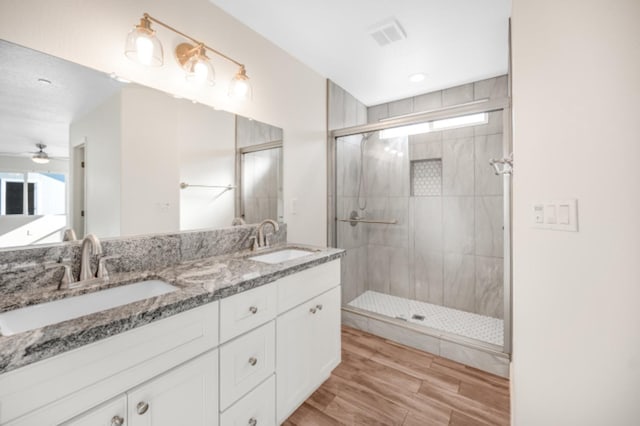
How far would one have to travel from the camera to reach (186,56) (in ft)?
4.87

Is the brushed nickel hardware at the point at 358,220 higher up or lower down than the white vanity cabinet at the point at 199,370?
higher up

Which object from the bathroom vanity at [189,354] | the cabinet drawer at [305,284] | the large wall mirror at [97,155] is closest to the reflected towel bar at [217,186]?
the large wall mirror at [97,155]

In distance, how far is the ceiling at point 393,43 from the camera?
5.55 ft

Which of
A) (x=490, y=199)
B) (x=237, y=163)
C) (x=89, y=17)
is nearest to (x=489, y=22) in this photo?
(x=490, y=199)

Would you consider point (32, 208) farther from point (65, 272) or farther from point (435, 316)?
point (435, 316)

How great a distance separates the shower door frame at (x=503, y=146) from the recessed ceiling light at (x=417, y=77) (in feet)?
1.79

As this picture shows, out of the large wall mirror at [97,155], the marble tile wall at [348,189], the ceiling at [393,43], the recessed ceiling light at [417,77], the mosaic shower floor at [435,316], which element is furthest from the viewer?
the marble tile wall at [348,189]

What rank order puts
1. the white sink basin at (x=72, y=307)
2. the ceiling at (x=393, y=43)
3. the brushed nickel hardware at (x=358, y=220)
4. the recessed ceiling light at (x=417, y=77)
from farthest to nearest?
1. the brushed nickel hardware at (x=358, y=220)
2. the recessed ceiling light at (x=417, y=77)
3. the ceiling at (x=393, y=43)
4. the white sink basin at (x=72, y=307)

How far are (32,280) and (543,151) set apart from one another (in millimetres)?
2025

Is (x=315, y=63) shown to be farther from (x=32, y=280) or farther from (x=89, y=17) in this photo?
(x=32, y=280)

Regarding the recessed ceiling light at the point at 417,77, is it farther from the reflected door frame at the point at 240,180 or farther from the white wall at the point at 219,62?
the reflected door frame at the point at 240,180

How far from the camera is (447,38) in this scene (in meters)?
2.00

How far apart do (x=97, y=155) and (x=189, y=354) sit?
1.02 m

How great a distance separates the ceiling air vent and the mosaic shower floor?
232 cm
